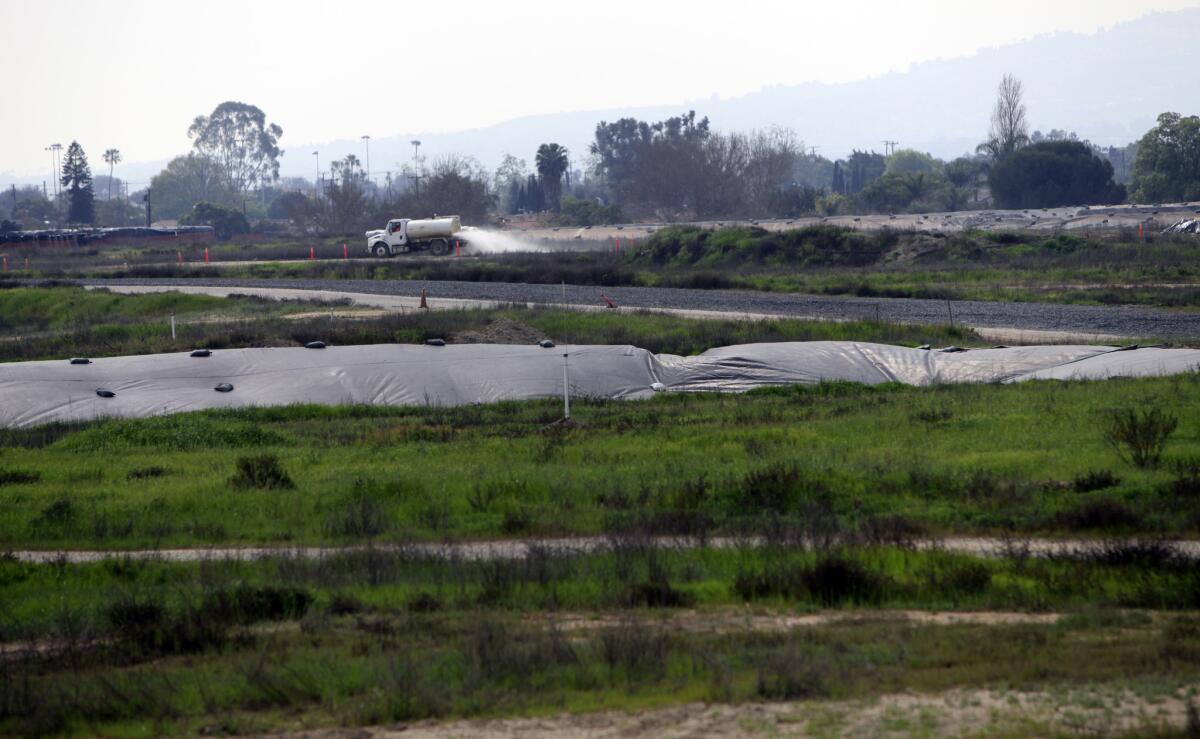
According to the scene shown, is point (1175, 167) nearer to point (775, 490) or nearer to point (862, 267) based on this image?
point (862, 267)

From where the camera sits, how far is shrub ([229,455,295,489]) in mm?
14000

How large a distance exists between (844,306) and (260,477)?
23238 millimetres

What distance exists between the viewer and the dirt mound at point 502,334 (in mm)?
27141

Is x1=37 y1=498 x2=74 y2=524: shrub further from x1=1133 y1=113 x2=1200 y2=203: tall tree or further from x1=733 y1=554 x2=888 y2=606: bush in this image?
x1=1133 y1=113 x2=1200 y2=203: tall tree

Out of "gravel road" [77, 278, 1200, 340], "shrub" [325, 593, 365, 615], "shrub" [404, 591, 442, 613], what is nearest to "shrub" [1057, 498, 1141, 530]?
"shrub" [404, 591, 442, 613]

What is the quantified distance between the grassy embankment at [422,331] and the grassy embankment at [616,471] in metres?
7.03

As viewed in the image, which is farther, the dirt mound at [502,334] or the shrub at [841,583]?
the dirt mound at [502,334]

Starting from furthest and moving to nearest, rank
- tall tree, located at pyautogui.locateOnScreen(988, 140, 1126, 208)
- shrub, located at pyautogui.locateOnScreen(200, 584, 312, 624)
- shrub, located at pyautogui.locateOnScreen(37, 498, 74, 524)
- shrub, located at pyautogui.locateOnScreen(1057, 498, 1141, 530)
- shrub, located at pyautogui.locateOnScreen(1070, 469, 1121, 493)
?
tall tree, located at pyautogui.locateOnScreen(988, 140, 1126, 208), shrub, located at pyautogui.locateOnScreen(37, 498, 74, 524), shrub, located at pyautogui.locateOnScreen(1070, 469, 1121, 493), shrub, located at pyautogui.locateOnScreen(1057, 498, 1141, 530), shrub, located at pyautogui.locateOnScreen(200, 584, 312, 624)

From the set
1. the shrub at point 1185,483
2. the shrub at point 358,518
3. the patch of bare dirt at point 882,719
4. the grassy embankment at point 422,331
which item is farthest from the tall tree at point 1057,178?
the patch of bare dirt at point 882,719

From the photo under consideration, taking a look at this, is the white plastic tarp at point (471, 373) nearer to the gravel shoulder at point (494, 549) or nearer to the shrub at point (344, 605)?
the gravel shoulder at point (494, 549)

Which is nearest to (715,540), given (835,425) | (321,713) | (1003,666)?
(1003,666)

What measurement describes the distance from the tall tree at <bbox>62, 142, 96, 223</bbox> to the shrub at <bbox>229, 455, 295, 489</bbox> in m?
134

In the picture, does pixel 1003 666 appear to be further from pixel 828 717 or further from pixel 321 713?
pixel 321 713

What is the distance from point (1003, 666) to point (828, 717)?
140cm
